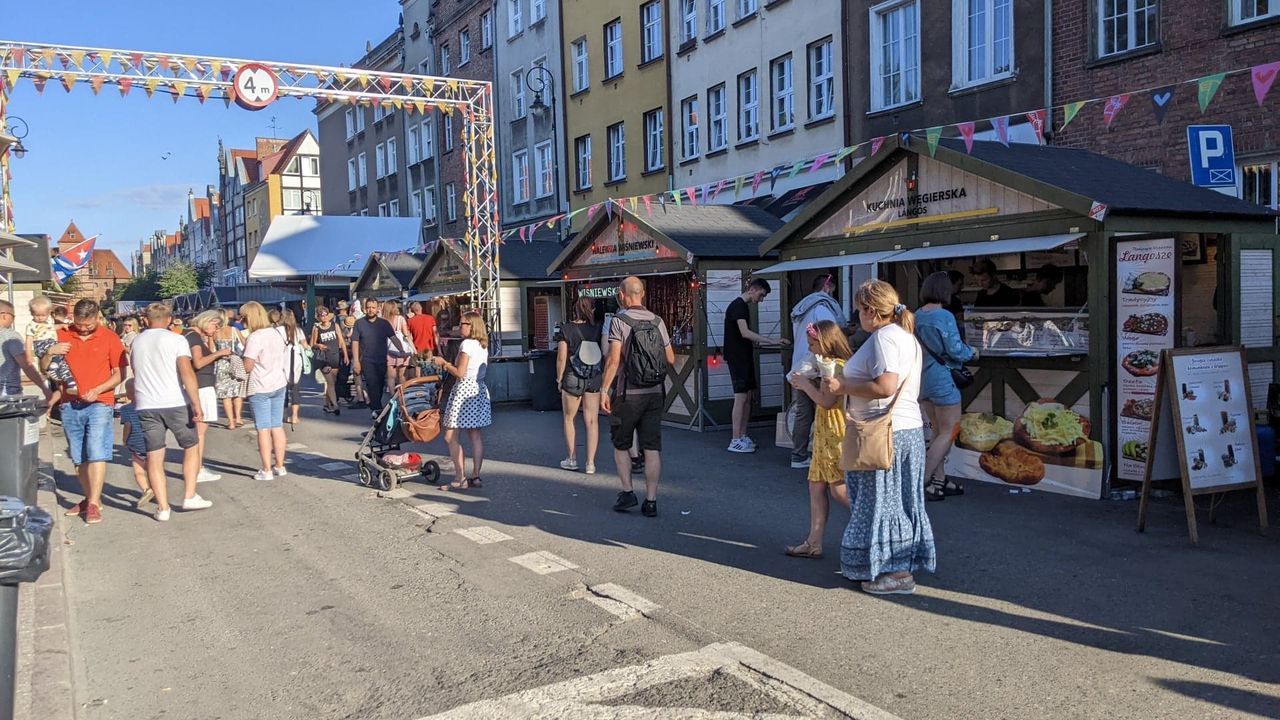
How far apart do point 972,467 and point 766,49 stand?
14061 millimetres

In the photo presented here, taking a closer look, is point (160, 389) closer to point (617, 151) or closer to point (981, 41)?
point (981, 41)

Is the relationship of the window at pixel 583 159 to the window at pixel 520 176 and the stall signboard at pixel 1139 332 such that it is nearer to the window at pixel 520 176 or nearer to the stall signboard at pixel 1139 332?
the window at pixel 520 176

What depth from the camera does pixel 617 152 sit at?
Result: 27109 mm

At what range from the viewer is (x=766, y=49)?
68.7 feet

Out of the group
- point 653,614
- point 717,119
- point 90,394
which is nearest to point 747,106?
point 717,119

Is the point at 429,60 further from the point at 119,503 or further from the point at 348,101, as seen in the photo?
the point at 119,503

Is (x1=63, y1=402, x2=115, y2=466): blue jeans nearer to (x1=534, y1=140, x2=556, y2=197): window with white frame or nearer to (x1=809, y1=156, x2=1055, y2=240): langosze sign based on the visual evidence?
(x1=809, y1=156, x2=1055, y2=240): langosze sign

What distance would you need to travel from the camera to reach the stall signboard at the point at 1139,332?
7.90 metres

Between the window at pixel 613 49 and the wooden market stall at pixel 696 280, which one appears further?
the window at pixel 613 49

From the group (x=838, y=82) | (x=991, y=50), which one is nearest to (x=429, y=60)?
(x=838, y=82)

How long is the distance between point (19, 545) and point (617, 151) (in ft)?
80.5

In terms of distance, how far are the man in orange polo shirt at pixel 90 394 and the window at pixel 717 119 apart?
1619cm

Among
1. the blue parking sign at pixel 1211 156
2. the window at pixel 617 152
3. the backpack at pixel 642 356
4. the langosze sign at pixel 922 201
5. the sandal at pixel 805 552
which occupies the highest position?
the window at pixel 617 152

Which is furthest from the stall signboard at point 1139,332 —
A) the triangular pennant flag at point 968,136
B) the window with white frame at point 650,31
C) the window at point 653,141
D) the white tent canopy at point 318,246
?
the white tent canopy at point 318,246
